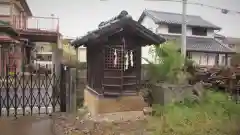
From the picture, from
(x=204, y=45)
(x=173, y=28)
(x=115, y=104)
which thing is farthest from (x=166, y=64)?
(x=173, y=28)

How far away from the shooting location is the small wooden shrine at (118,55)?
473 centimetres

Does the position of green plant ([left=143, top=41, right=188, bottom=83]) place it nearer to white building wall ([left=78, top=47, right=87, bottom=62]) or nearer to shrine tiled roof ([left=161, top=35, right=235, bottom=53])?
white building wall ([left=78, top=47, right=87, bottom=62])

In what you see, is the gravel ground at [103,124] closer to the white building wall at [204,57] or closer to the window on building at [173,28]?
the white building wall at [204,57]

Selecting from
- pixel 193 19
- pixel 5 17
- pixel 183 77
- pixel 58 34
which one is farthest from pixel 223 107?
pixel 193 19

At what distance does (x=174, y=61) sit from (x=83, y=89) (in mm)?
2353

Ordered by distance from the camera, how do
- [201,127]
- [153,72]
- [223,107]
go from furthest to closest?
[153,72] < [223,107] < [201,127]

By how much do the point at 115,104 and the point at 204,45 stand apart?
10.3 meters

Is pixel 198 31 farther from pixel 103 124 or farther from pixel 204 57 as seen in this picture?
pixel 103 124

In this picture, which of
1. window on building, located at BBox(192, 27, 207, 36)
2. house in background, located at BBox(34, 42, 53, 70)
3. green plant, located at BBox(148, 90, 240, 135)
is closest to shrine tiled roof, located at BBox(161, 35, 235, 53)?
window on building, located at BBox(192, 27, 207, 36)

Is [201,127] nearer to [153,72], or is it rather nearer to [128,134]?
[128,134]

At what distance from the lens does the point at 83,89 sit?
6320 mm

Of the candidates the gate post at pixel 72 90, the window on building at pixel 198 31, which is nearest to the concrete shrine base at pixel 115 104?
the gate post at pixel 72 90

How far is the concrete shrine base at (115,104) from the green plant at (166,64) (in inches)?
34.2

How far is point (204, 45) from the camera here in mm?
13844
